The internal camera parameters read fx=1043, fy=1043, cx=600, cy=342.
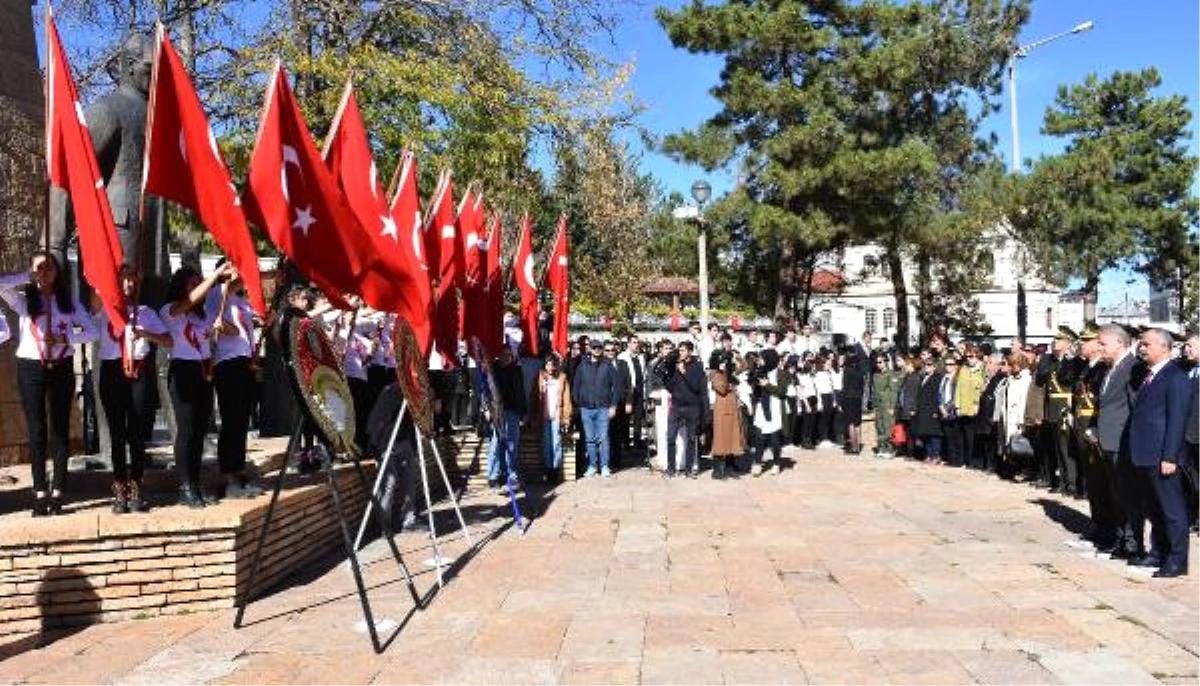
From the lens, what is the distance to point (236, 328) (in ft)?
22.8

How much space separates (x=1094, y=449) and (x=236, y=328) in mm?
6397

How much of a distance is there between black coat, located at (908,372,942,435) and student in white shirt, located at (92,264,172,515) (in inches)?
436

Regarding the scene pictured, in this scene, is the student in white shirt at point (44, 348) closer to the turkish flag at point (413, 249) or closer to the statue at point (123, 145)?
the statue at point (123, 145)

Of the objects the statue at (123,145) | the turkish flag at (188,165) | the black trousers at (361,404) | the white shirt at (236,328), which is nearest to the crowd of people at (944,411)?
the black trousers at (361,404)

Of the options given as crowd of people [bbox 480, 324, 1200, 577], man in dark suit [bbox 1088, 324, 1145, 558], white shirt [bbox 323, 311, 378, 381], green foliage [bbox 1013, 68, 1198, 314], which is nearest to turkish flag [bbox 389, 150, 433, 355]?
white shirt [bbox 323, 311, 378, 381]

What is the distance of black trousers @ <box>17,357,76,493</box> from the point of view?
638 cm

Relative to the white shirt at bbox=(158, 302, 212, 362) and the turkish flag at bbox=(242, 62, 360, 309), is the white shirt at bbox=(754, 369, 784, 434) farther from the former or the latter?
the turkish flag at bbox=(242, 62, 360, 309)

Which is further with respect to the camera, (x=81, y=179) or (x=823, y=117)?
(x=823, y=117)

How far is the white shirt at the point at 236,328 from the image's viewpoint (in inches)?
267

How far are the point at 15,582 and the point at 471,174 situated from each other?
430 inches

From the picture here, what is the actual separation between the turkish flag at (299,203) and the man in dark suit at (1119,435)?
5.39m

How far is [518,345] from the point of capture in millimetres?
13438

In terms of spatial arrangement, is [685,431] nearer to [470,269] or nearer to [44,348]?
[470,269]

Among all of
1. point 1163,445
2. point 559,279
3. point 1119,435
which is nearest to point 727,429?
point 559,279
